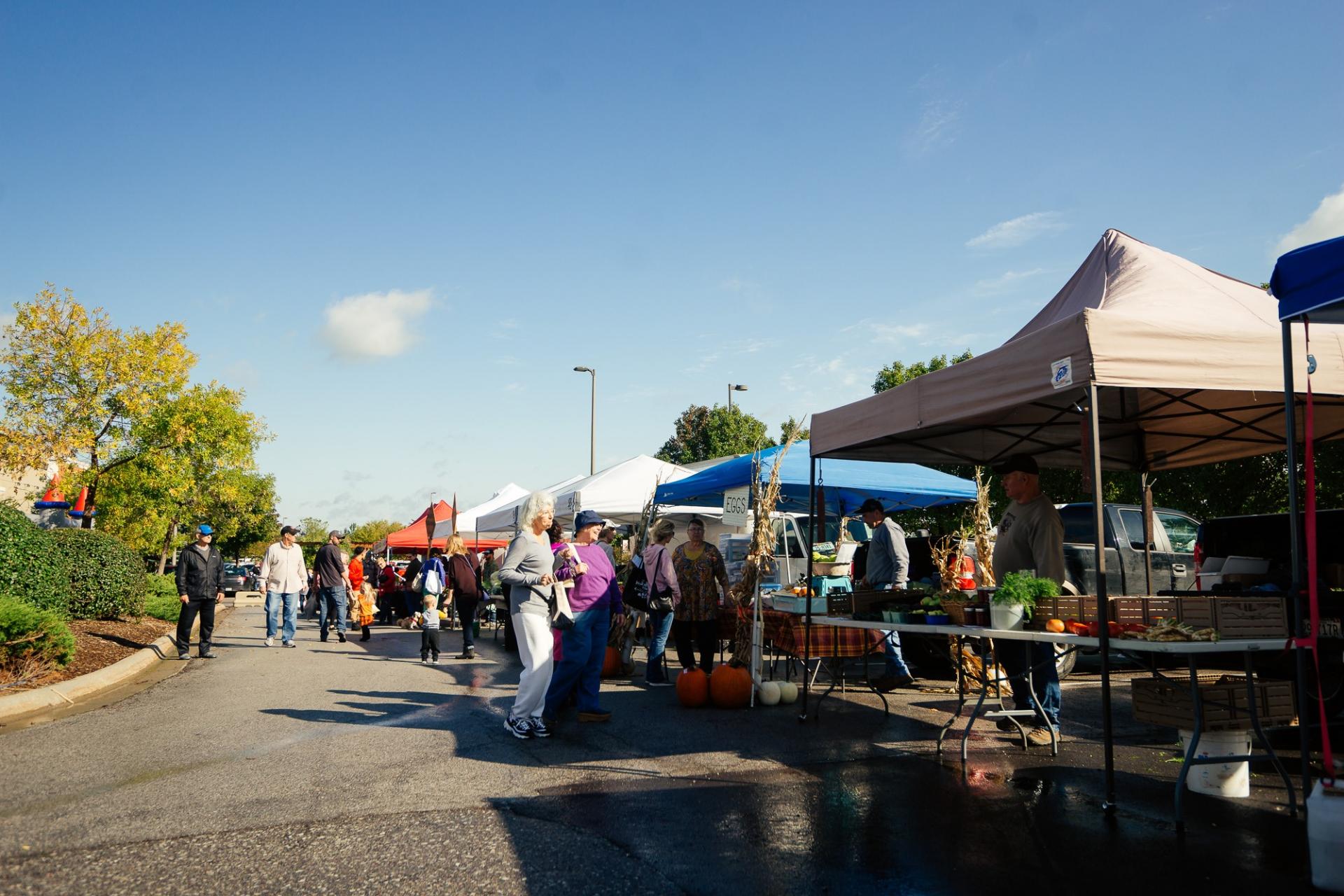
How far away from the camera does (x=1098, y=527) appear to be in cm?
517

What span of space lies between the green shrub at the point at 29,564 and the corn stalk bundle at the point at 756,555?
8.36 m

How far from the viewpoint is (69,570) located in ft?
45.6

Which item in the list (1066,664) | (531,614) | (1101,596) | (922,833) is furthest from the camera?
(1066,664)

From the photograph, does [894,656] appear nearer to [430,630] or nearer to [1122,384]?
[1122,384]

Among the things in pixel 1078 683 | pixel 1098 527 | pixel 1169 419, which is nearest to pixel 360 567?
pixel 1078 683

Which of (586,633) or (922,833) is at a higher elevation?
(586,633)

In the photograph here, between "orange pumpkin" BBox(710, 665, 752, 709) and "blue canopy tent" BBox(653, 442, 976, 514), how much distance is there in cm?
325

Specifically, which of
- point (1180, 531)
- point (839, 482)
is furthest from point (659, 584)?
point (1180, 531)

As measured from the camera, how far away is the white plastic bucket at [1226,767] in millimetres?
5395

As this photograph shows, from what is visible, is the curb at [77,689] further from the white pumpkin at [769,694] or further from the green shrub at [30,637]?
the white pumpkin at [769,694]

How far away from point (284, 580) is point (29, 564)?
4.42 m

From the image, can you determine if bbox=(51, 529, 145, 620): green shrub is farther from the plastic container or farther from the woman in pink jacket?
the plastic container

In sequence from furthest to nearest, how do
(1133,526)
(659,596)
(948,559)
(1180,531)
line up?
1. (1180,531)
2. (1133,526)
3. (948,559)
4. (659,596)

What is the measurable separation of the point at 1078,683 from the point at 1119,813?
6.24 metres
